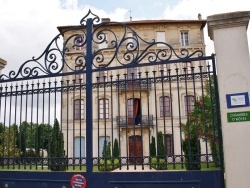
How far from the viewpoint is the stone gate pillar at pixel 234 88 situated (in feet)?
14.4

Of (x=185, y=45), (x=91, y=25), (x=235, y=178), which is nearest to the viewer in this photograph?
(x=235, y=178)

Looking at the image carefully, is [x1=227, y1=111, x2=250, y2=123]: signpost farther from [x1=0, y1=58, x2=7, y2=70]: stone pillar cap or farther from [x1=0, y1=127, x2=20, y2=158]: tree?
[x1=0, y1=58, x2=7, y2=70]: stone pillar cap

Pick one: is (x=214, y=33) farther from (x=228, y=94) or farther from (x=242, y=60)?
(x=228, y=94)

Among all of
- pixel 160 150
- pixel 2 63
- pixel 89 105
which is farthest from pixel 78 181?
pixel 160 150

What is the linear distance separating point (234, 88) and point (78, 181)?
3142 mm

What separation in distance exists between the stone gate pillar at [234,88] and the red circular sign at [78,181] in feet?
8.06

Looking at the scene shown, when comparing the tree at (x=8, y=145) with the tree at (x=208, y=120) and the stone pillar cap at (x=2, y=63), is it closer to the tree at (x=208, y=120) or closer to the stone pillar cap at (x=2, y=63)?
the stone pillar cap at (x=2, y=63)

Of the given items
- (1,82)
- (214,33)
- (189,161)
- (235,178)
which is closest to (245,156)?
(235,178)

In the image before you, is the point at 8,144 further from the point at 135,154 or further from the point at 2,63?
the point at 135,154

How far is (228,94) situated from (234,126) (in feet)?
1.70

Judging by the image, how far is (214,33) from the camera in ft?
16.1

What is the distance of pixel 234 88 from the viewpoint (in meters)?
4.60

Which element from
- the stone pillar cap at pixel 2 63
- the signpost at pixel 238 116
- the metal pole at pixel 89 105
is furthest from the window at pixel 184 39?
the signpost at pixel 238 116

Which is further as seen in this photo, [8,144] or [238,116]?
[8,144]
